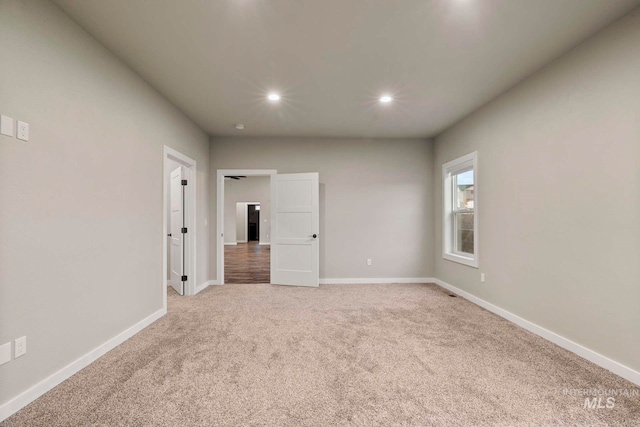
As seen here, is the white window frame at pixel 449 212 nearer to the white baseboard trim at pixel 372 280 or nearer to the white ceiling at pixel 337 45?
the white baseboard trim at pixel 372 280

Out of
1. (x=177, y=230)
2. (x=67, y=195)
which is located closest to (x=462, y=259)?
(x=177, y=230)

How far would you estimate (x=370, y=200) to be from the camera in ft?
16.9

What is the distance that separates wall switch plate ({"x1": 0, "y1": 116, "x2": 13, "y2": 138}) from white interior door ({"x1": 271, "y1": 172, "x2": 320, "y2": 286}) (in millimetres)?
3525

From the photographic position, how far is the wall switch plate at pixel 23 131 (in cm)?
173

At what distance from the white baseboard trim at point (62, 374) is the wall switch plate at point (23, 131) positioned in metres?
1.58

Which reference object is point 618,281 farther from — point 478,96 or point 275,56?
point 275,56

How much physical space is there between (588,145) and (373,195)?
3092 mm

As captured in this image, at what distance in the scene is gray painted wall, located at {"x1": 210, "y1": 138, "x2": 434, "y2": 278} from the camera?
16.8ft

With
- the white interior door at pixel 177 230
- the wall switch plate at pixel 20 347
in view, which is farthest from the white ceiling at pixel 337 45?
the wall switch plate at pixel 20 347

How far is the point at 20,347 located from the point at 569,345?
163 inches

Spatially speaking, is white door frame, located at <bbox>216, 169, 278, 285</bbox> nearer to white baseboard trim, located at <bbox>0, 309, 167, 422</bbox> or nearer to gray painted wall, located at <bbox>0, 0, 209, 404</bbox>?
gray painted wall, located at <bbox>0, 0, 209, 404</bbox>

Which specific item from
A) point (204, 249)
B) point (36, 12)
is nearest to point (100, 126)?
point (36, 12)

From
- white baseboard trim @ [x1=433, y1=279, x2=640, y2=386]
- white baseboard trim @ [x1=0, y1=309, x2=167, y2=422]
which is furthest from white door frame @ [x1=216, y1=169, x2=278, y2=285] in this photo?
white baseboard trim @ [x1=433, y1=279, x2=640, y2=386]

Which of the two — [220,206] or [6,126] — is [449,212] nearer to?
[220,206]
